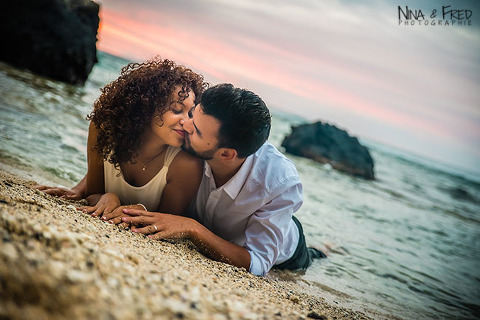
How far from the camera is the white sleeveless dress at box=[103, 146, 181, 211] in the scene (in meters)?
3.38

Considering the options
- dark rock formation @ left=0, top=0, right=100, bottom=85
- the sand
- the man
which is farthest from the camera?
dark rock formation @ left=0, top=0, right=100, bottom=85

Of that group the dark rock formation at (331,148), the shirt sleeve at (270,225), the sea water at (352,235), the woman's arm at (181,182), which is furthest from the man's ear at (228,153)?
the dark rock formation at (331,148)

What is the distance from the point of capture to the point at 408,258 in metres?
6.45

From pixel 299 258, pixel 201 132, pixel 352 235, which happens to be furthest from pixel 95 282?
pixel 352 235

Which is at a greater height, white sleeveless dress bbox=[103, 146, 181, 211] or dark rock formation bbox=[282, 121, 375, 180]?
dark rock formation bbox=[282, 121, 375, 180]

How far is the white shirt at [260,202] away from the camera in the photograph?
3.31m

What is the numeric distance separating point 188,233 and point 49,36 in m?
13.7

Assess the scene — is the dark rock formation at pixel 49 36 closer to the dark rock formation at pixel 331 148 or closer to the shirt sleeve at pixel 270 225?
the dark rock formation at pixel 331 148

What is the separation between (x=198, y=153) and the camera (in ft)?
11.0

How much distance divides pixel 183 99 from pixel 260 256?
65.2 inches

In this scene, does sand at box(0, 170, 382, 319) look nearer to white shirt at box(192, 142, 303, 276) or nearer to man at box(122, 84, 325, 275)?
man at box(122, 84, 325, 275)

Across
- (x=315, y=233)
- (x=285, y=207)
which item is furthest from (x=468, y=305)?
(x=285, y=207)

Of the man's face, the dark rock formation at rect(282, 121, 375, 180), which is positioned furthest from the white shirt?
the dark rock formation at rect(282, 121, 375, 180)

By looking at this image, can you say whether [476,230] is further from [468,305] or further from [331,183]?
[468,305]
